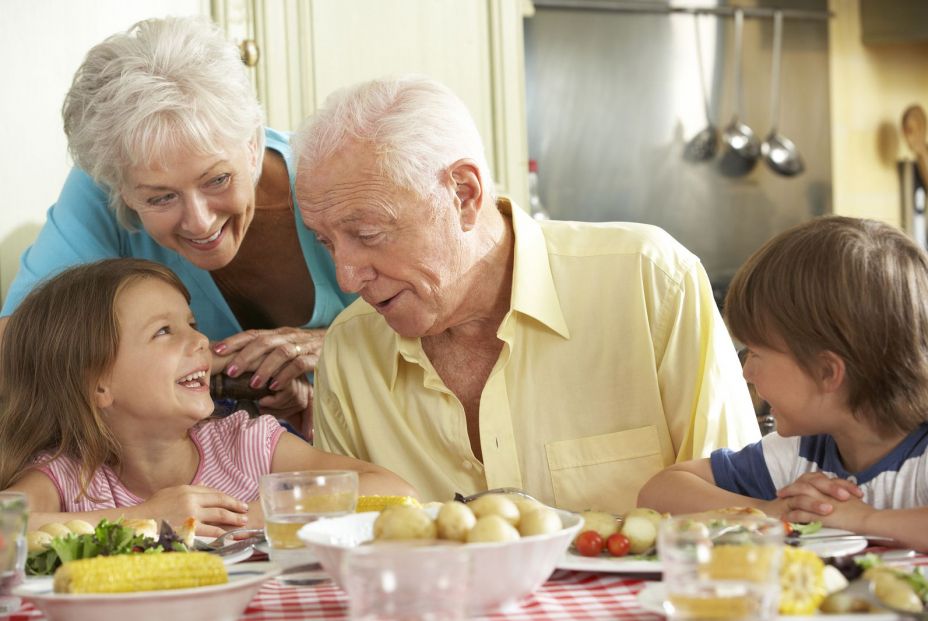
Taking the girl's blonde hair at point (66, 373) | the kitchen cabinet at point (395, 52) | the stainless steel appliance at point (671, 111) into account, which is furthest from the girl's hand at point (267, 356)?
the stainless steel appliance at point (671, 111)

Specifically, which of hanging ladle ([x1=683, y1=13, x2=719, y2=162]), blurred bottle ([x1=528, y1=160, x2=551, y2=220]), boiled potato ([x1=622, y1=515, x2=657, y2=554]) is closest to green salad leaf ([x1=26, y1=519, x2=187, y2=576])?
boiled potato ([x1=622, y1=515, x2=657, y2=554])

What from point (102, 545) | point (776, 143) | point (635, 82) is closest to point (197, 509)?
point (102, 545)

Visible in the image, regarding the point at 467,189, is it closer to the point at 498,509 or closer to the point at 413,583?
the point at 498,509

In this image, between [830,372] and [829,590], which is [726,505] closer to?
[830,372]

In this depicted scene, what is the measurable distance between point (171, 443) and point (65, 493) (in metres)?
0.20

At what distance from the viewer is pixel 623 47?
14.7 ft

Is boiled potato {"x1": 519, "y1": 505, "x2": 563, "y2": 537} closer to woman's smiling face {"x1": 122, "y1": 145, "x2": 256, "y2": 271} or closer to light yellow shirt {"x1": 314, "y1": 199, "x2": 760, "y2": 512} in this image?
light yellow shirt {"x1": 314, "y1": 199, "x2": 760, "y2": 512}

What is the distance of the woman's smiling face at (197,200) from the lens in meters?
2.02

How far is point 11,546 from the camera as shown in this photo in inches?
41.1

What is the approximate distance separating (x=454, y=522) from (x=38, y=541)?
54 cm

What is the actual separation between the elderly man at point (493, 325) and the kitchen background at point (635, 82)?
1836mm

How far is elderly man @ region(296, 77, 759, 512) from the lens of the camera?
1.73m

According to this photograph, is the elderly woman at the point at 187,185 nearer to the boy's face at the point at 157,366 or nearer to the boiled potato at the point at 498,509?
the boy's face at the point at 157,366

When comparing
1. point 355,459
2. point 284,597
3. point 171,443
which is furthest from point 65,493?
point 284,597
